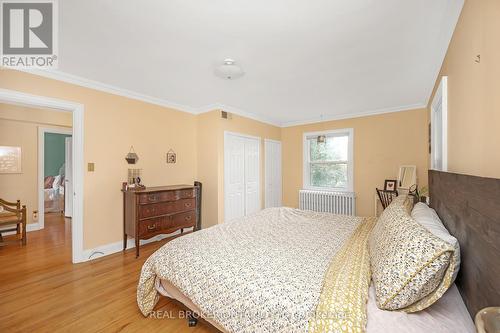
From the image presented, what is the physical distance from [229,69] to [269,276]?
2050 mm

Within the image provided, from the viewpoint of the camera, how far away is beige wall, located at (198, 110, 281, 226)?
3906mm

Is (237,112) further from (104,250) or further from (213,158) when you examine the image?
(104,250)

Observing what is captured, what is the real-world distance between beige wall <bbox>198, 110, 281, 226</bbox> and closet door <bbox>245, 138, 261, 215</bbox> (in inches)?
19.8

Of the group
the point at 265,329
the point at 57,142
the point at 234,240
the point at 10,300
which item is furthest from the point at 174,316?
the point at 57,142

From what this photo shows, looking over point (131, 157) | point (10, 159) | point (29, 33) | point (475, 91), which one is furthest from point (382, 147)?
point (10, 159)

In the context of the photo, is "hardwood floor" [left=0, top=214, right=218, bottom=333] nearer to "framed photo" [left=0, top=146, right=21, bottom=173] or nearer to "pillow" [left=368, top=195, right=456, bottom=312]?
"pillow" [left=368, top=195, right=456, bottom=312]

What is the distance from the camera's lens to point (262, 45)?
2.04 meters

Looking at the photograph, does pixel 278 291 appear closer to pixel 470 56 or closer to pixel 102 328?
pixel 102 328

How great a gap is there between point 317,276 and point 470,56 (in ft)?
5.53

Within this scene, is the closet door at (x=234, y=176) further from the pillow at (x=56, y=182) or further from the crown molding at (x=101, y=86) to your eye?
the pillow at (x=56, y=182)

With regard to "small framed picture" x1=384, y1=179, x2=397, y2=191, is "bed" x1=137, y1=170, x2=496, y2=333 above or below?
below

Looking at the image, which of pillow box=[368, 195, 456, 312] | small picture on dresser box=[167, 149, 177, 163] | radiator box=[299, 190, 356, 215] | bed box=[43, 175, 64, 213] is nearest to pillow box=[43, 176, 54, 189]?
bed box=[43, 175, 64, 213]

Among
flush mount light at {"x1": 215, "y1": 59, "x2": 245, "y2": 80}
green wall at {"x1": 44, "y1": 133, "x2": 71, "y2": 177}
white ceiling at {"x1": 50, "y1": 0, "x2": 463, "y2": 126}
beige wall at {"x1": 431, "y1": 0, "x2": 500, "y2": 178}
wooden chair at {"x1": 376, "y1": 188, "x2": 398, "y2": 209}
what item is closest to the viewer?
beige wall at {"x1": 431, "y1": 0, "x2": 500, "y2": 178}

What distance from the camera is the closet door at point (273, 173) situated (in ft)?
16.5
